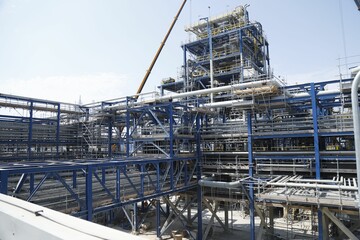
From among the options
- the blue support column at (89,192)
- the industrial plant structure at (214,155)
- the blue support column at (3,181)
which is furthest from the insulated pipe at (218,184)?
the blue support column at (3,181)

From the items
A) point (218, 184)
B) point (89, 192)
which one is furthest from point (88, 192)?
point (218, 184)

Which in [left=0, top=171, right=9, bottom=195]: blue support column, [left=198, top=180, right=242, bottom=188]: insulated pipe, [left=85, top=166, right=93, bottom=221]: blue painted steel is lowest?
[left=198, top=180, right=242, bottom=188]: insulated pipe

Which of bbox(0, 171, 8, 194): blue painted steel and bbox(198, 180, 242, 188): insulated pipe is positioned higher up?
bbox(0, 171, 8, 194): blue painted steel

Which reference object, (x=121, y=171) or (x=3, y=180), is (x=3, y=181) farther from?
(x=121, y=171)

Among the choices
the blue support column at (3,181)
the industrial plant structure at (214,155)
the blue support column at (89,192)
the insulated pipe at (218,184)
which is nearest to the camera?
the blue support column at (3,181)

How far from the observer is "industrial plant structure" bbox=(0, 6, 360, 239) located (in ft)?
38.4

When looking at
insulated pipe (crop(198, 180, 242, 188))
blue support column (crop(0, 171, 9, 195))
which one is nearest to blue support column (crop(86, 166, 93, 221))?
blue support column (crop(0, 171, 9, 195))

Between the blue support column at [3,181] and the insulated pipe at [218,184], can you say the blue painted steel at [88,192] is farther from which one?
the insulated pipe at [218,184]

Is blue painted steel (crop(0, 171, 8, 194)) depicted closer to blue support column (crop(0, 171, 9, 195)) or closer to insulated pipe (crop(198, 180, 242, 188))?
blue support column (crop(0, 171, 9, 195))

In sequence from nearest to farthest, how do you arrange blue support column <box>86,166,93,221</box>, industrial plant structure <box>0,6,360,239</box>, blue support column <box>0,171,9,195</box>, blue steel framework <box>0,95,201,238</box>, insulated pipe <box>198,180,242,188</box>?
1. blue support column <box>0,171,9,195</box>
2. blue steel framework <box>0,95,201,238</box>
3. blue support column <box>86,166,93,221</box>
4. industrial plant structure <box>0,6,360,239</box>
5. insulated pipe <box>198,180,242,188</box>

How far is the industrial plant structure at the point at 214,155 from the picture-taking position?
38.4 ft

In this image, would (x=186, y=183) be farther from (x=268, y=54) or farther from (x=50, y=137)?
(x=268, y=54)

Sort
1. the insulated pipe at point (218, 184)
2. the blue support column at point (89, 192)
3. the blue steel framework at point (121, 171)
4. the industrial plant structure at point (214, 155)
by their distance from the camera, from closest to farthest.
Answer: the blue steel framework at point (121, 171) → the blue support column at point (89, 192) → the industrial plant structure at point (214, 155) → the insulated pipe at point (218, 184)

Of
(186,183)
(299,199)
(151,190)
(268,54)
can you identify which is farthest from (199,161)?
(268,54)
